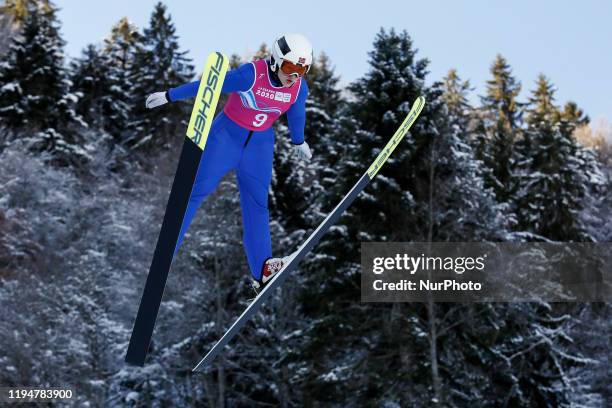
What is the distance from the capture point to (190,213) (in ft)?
15.5

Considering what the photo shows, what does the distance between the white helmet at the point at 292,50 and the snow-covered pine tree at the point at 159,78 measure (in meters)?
17.9

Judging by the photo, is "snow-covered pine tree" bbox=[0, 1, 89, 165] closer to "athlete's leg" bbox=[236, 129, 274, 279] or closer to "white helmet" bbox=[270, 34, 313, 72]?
"athlete's leg" bbox=[236, 129, 274, 279]

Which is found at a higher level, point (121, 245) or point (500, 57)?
point (500, 57)

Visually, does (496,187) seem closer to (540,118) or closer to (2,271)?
(540,118)

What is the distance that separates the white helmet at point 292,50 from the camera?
459 centimetres


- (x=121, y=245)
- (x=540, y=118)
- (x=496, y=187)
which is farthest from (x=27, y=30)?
(x=540, y=118)

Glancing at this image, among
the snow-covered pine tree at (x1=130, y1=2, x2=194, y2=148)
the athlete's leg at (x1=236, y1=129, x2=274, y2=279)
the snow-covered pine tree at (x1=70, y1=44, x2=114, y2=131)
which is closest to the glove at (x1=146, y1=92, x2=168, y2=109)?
the athlete's leg at (x1=236, y1=129, x2=274, y2=279)

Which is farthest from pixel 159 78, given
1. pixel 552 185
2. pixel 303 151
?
pixel 303 151

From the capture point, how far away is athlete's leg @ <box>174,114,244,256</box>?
15.7 feet

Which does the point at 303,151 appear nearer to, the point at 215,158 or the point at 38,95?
the point at 215,158

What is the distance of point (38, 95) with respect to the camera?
2803 centimetres

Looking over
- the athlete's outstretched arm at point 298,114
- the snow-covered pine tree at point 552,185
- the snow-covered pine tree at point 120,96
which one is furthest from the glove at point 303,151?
the snow-covered pine tree at point 120,96

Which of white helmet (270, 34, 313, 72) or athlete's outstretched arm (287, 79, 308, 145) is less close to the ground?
white helmet (270, 34, 313, 72)

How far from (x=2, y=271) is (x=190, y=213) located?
19.0 metres
